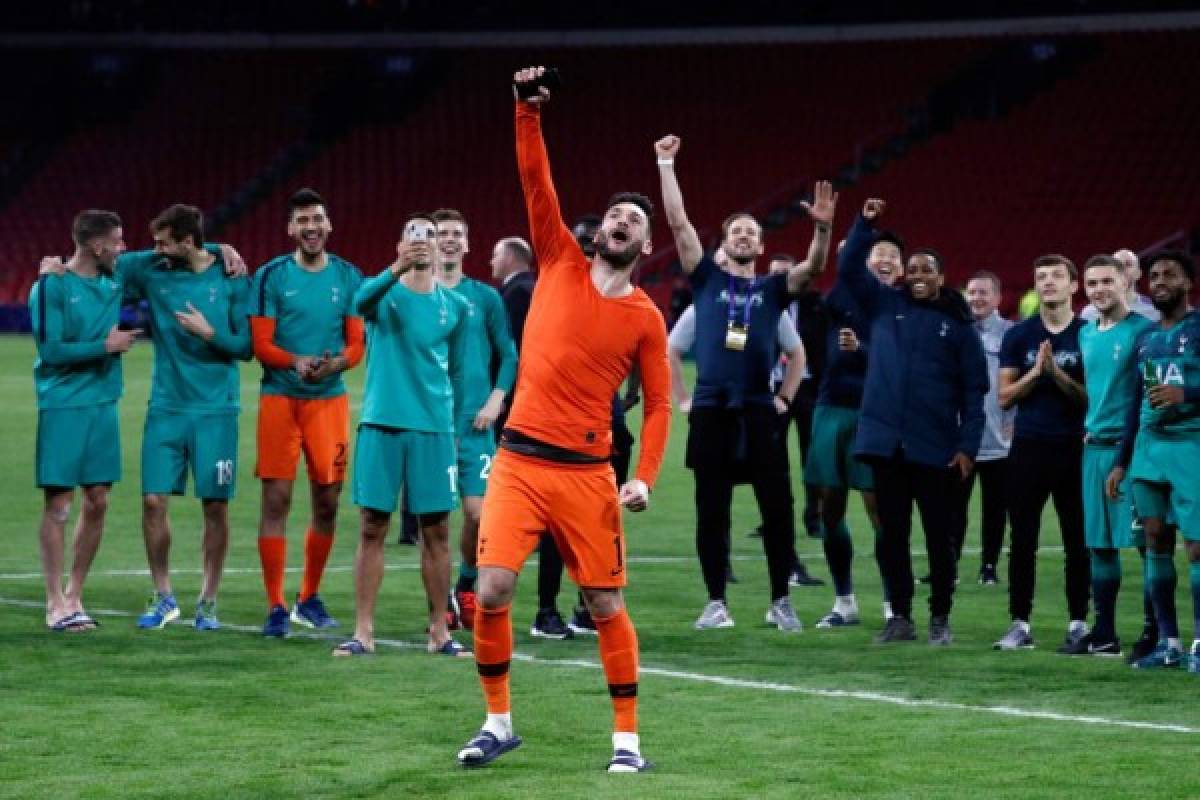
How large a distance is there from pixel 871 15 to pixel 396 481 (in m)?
39.0

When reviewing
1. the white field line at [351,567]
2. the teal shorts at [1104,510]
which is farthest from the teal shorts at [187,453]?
the teal shorts at [1104,510]

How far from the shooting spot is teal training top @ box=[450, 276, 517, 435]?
37.2 ft

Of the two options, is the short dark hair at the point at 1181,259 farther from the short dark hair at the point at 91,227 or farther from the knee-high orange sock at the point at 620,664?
the short dark hair at the point at 91,227

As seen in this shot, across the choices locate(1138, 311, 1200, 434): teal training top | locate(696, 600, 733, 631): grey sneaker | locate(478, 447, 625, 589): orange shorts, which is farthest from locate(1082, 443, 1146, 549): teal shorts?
locate(478, 447, 625, 589): orange shorts

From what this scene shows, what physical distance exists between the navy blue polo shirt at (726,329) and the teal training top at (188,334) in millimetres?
2428

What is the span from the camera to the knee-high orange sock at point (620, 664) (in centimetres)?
787

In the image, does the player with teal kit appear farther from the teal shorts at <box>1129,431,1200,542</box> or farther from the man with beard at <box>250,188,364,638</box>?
the man with beard at <box>250,188,364,638</box>

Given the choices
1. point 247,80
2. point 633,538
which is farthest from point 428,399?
point 247,80

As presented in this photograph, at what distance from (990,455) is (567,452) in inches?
264

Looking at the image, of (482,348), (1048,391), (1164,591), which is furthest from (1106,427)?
(482,348)

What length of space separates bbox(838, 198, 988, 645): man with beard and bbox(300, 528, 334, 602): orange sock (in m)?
2.84

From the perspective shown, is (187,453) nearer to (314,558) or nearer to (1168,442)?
(314,558)

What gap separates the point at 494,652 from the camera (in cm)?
800

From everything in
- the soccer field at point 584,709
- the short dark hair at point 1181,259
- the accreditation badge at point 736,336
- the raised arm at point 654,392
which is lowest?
the soccer field at point 584,709
